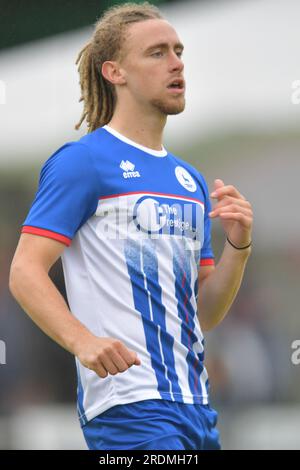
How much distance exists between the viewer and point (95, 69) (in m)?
4.72

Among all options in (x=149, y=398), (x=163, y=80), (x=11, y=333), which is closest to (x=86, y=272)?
(x=149, y=398)

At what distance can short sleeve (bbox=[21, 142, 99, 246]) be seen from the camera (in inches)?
157

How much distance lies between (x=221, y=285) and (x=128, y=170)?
0.70 metres

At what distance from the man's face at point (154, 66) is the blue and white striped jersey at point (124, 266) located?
288mm

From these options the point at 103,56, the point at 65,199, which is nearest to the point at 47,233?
the point at 65,199

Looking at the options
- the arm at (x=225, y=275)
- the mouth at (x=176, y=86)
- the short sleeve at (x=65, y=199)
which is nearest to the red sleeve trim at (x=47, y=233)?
the short sleeve at (x=65, y=199)

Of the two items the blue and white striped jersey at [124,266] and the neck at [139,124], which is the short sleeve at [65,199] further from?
the neck at [139,124]

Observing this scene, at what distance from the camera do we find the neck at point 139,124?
441 cm

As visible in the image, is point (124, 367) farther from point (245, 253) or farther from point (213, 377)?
point (213, 377)

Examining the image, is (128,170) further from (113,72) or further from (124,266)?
(113,72)

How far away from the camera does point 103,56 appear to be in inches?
183

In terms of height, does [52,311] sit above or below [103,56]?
below

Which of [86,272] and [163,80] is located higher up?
[163,80]

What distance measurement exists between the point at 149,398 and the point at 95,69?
5.05ft
